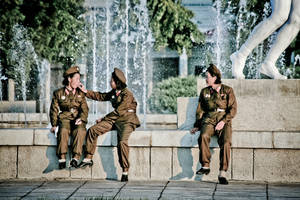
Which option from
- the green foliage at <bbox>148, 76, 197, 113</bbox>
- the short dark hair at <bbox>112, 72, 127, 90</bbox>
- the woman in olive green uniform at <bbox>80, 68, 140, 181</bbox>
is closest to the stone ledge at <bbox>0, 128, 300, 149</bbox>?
the woman in olive green uniform at <bbox>80, 68, 140, 181</bbox>

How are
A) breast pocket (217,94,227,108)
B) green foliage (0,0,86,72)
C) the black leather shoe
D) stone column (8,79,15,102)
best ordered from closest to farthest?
the black leather shoe, breast pocket (217,94,227,108), green foliage (0,0,86,72), stone column (8,79,15,102)

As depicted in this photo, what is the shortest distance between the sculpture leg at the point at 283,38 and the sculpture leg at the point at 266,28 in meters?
0.09

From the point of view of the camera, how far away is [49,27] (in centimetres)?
1712

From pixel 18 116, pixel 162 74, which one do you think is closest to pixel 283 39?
pixel 18 116

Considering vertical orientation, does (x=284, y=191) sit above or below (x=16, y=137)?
below

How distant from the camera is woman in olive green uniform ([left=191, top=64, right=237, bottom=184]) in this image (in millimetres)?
6887

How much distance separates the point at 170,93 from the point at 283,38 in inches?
363

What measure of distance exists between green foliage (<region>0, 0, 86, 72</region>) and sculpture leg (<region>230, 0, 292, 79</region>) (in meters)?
9.72

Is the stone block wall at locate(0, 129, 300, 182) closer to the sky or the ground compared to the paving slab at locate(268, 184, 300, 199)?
closer to the sky

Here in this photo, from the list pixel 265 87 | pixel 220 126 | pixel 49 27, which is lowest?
pixel 220 126

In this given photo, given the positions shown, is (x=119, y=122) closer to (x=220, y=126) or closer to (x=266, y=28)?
(x=220, y=126)

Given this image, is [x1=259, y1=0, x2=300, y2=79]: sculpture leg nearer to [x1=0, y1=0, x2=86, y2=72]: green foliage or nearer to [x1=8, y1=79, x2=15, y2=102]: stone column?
[x1=0, y1=0, x2=86, y2=72]: green foliage

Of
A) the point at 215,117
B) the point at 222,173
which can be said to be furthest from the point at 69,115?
the point at 222,173

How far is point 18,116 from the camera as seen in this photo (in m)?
13.5
